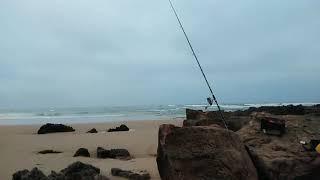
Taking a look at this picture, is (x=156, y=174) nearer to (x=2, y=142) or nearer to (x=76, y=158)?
(x=76, y=158)

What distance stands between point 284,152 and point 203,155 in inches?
55.5

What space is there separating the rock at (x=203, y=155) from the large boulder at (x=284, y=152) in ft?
1.00

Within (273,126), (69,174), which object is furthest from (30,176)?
(273,126)

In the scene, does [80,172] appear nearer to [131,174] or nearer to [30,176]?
[30,176]

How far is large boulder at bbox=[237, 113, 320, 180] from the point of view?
562cm

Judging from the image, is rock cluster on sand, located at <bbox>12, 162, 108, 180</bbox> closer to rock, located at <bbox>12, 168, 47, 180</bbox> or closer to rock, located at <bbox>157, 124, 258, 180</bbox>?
rock, located at <bbox>12, 168, 47, 180</bbox>

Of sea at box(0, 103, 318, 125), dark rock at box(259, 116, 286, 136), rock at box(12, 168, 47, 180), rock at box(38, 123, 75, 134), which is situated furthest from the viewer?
sea at box(0, 103, 318, 125)

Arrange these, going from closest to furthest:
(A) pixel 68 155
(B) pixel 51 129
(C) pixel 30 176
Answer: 1. (C) pixel 30 176
2. (A) pixel 68 155
3. (B) pixel 51 129

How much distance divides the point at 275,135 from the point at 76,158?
12.4 feet

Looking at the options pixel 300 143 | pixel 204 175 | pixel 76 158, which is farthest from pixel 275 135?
pixel 76 158

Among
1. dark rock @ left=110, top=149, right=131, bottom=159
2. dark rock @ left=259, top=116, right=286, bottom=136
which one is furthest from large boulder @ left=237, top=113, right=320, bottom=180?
dark rock @ left=110, top=149, right=131, bottom=159

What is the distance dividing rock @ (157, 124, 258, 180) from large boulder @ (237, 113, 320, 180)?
1.00ft

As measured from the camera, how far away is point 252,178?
208 inches

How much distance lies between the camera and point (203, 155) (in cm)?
520
